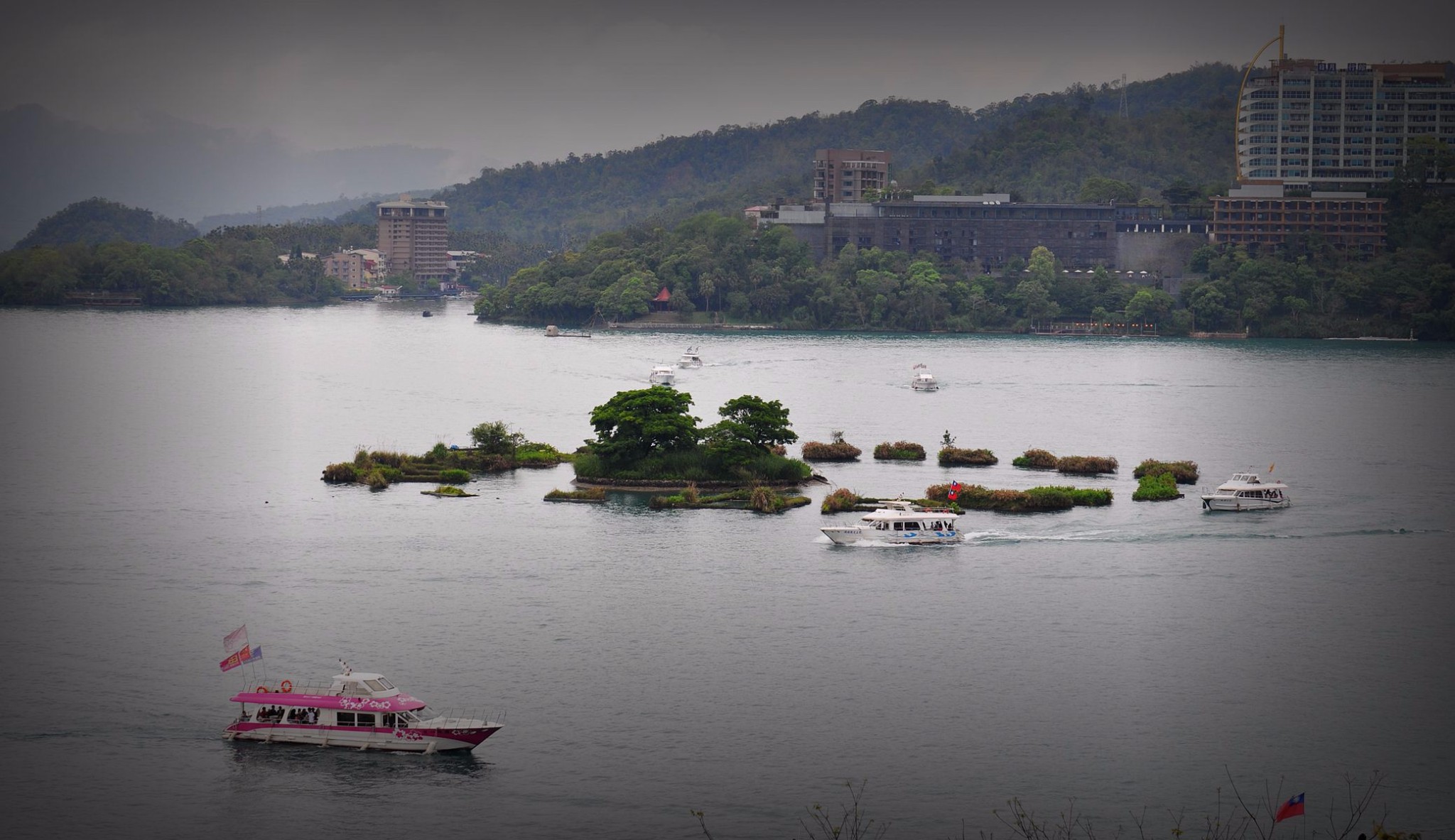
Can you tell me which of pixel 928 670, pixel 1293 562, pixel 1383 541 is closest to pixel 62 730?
pixel 928 670

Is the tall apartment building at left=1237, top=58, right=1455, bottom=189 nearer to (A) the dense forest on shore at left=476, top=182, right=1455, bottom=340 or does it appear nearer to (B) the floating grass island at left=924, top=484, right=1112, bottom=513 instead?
(A) the dense forest on shore at left=476, top=182, right=1455, bottom=340

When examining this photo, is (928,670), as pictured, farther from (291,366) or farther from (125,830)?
(291,366)

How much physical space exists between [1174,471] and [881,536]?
1321 cm

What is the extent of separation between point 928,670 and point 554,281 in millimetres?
113624

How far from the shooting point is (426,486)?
4500cm

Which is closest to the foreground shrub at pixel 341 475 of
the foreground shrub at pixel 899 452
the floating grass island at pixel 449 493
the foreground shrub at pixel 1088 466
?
the floating grass island at pixel 449 493

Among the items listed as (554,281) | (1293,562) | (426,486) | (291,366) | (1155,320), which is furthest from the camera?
(554,281)

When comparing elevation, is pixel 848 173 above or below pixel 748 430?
above

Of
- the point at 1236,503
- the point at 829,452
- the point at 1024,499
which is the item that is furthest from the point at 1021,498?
the point at 829,452

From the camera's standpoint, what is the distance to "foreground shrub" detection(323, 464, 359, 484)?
45938 mm

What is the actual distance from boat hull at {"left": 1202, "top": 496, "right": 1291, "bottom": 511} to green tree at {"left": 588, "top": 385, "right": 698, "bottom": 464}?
1435 centimetres

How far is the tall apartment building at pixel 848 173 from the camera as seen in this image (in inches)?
6875

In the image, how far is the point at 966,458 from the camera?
49062 mm

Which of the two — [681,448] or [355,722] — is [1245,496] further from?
[355,722]
